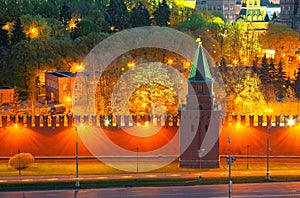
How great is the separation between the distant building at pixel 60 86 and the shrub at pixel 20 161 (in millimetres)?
32116

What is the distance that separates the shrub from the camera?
60469 millimetres

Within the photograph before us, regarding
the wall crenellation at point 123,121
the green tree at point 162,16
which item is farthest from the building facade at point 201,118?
the green tree at point 162,16

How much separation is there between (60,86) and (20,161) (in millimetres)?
35477

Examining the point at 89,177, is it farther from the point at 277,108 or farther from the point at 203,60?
the point at 277,108

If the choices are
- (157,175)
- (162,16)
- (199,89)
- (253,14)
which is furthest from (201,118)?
(253,14)

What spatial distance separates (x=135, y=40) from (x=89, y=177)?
54.8 m

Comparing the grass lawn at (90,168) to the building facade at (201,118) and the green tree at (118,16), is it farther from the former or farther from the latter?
the green tree at (118,16)

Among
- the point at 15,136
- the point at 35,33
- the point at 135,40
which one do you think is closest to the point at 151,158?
the point at 15,136

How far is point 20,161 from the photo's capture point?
60594 millimetres

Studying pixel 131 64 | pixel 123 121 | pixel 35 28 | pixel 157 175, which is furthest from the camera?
pixel 35 28

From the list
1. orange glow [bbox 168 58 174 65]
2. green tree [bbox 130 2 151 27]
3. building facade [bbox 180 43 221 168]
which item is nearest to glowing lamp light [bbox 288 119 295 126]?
building facade [bbox 180 43 221 168]

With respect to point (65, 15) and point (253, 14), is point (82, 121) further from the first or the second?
point (253, 14)

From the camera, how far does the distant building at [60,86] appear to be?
312ft

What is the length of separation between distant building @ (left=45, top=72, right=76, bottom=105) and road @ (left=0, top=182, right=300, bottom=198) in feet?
129
